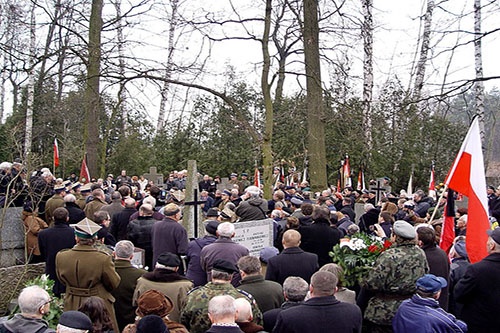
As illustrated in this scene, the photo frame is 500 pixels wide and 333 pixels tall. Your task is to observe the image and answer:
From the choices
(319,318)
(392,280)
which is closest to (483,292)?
(392,280)

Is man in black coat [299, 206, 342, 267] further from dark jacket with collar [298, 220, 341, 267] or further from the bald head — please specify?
the bald head

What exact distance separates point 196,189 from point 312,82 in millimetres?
9169

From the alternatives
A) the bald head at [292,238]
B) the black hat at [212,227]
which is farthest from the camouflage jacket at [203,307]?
the black hat at [212,227]

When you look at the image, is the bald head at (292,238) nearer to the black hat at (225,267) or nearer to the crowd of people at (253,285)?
the crowd of people at (253,285)

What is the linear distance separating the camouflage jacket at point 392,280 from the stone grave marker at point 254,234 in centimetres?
329

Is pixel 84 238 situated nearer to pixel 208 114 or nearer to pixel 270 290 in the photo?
pixel 270 290

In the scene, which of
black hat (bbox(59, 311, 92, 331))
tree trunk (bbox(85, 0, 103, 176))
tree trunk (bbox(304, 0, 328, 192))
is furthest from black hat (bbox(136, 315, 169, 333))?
tree trunk (bbox(85, 0, 103, 176))

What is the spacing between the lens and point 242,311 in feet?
13.8

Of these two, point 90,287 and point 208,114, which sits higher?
point 208,114

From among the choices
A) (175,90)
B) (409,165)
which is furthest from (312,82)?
(409,165)

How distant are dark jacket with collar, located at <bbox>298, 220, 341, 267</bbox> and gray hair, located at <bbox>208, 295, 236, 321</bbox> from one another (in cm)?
432

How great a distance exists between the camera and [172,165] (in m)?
26.4

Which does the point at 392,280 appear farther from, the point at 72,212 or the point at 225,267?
the point at 72,212

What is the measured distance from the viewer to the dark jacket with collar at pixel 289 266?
6.22 metres
